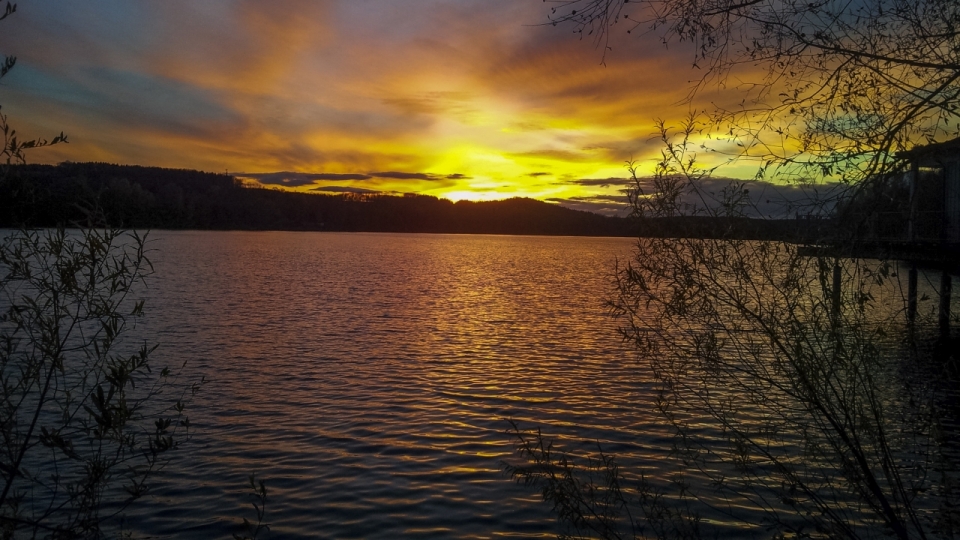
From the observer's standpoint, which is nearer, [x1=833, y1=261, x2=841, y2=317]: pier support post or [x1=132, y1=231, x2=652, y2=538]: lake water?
[x1=833, y1=261, x2=841, y2=317]: pier support post

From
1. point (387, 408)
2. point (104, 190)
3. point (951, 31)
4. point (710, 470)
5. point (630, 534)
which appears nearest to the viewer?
point (951, 31)

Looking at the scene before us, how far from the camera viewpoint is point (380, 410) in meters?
13.3

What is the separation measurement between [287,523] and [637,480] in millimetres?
4913

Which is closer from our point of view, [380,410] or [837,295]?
[837,295]

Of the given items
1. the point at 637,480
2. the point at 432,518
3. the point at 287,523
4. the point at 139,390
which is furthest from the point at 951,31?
the point at 139,390

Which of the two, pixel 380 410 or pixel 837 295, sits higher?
pixel 837 295

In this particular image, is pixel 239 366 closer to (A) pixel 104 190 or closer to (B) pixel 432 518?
(B) pixel 432 518

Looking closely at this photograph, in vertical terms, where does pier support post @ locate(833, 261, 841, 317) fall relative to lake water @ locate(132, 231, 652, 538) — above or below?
above

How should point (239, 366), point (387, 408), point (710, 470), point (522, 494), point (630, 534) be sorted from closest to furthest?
point (630, 534), point (522, 494), point (710, 470), point (387, 408), point (239, 366)

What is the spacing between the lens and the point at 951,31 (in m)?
5.06

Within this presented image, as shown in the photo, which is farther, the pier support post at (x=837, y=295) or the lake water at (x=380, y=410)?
the lake water at (x=380, y=410)

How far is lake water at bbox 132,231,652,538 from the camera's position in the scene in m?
8.62

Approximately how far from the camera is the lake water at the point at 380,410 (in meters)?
8.62

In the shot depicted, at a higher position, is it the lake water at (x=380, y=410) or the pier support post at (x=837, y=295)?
the pier support post at (x=837, y=295)
